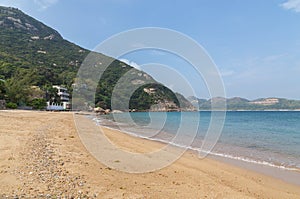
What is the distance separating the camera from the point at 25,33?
128m

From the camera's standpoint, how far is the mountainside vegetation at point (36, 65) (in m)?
41.0

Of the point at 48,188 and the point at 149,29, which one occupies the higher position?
the point at 149,29

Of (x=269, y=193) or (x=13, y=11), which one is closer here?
(x=269, y=193)

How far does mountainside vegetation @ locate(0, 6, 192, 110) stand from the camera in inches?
1615

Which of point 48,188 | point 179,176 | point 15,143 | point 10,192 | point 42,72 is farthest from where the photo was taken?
point 42,72

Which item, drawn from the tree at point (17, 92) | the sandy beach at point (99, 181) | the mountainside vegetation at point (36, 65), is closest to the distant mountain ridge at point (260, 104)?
the mountainside vegetation at point (36, 65)

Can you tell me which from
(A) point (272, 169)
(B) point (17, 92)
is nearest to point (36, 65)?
(B) point (17, 92)

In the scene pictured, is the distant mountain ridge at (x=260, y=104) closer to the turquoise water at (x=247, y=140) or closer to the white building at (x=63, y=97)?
the white building at (x=63, y=97)

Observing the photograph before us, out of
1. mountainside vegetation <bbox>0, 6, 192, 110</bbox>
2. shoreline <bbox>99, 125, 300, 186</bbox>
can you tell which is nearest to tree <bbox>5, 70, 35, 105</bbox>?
mountainside vegetation <bbox>0, 6, 192, 110</bbox>

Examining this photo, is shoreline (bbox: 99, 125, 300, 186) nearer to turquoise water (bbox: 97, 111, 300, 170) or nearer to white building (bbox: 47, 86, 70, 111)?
turquoise water (bbox: 97, 111, 300, 170)

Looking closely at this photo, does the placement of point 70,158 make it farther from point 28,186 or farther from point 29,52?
point 29,52

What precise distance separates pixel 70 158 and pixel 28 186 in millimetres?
2348

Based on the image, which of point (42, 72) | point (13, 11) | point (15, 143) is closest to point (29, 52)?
point (42, 72)

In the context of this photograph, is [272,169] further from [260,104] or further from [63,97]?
[260,104]
